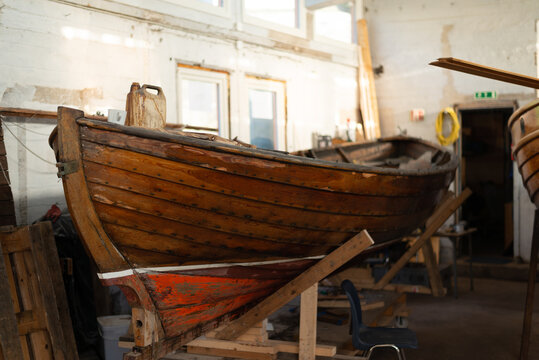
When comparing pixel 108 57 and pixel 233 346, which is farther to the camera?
pixel 108 57

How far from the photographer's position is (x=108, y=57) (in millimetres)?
5184

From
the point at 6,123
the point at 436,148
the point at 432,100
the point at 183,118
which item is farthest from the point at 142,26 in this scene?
the point at 432,100

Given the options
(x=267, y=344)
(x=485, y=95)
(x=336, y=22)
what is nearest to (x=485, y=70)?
(x=267, y=344)

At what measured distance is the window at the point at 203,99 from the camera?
5969 mm

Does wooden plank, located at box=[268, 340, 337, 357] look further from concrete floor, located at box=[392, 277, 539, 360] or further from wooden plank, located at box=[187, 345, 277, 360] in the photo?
concrete floor, located at box=[392, 277, 539, 360]

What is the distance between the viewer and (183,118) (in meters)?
6.09

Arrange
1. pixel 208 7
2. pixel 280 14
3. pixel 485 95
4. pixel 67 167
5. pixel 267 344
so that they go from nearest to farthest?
pixel 67 167 < pixel 267 344 < pixel 208 7 < pixel 280 14 < pixel 485 95

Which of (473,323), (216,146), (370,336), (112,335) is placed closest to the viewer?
(216,146)

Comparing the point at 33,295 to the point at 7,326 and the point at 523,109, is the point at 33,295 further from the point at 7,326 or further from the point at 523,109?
the point at 523,109

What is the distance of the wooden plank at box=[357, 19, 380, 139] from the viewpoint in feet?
28.4

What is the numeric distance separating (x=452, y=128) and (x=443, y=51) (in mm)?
1299

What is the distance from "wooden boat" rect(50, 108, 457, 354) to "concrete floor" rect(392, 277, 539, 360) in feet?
6.23

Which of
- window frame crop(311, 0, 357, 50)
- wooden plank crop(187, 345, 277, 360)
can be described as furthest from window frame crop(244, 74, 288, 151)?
wooden plank crop(187, 345, 277, 360)

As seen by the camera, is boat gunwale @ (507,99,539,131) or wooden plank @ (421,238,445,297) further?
wooden plank @ (421,238,445,297)
